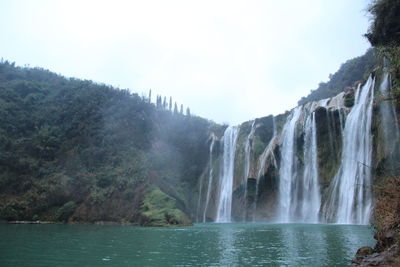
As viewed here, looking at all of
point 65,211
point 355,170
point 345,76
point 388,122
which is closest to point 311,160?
point 355,170

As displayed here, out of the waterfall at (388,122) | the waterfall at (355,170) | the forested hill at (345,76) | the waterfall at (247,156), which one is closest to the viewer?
the waterfall at (388,122)

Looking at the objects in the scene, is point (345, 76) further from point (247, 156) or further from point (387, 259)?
point (387, 259)

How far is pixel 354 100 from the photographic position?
121 ft

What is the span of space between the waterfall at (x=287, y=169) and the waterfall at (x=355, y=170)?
20.0 feet

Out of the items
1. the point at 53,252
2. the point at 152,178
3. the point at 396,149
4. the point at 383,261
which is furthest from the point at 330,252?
the point at 152,178

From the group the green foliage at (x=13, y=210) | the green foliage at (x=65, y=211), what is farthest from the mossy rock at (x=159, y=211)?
the green foliage at (x=13, y=210)

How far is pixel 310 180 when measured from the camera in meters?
39.1

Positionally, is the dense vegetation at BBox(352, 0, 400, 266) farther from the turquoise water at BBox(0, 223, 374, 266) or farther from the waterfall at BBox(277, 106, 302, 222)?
the waterfall at BBox(277, 106, 302, 222)

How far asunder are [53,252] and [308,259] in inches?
412

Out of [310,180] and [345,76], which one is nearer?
[310,180]

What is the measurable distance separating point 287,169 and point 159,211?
15.0 metres

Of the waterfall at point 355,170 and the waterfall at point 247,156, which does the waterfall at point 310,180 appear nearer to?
the waterfall at point 355,170

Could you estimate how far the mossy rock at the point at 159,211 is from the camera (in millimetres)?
37250

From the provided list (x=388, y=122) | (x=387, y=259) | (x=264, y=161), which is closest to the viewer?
(x=387, y=259)
